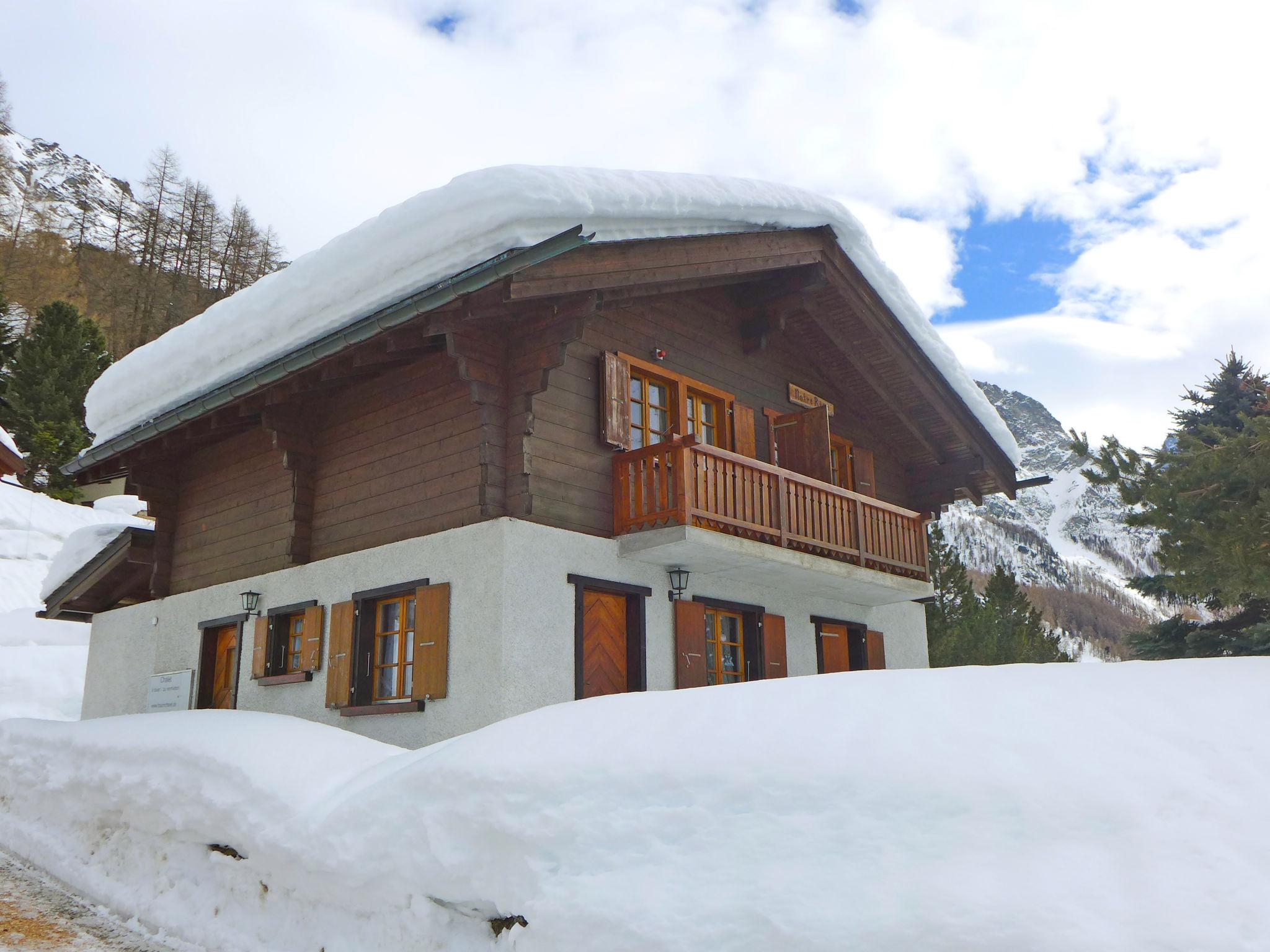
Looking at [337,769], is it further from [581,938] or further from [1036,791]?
[1036,791]

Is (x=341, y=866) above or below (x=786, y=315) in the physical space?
below

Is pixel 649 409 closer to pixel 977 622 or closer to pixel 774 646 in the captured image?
pixel 774 646

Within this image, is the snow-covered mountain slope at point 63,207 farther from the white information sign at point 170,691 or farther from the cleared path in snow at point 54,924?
the cleared path in snow at point 54,924

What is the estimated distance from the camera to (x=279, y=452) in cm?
1079

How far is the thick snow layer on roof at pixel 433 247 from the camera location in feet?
26.0

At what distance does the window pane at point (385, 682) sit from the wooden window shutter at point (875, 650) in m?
5.81

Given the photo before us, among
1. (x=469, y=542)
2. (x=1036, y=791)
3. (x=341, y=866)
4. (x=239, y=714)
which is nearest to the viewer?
(x=1036, y=791)

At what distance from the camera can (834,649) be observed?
12.0m

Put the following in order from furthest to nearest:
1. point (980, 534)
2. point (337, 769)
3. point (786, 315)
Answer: point (980, 534) < point (786, 315) < point (337, 769)

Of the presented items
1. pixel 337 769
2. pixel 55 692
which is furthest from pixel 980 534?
pixel 337 769

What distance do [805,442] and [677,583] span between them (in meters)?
2.78

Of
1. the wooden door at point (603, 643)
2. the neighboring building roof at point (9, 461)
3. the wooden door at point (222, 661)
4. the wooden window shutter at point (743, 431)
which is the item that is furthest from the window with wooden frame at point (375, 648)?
the neighboring building roof at point (9, 461)

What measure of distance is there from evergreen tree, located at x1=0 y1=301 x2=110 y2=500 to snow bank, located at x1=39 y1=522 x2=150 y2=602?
1707cm

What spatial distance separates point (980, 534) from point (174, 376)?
114 metres
